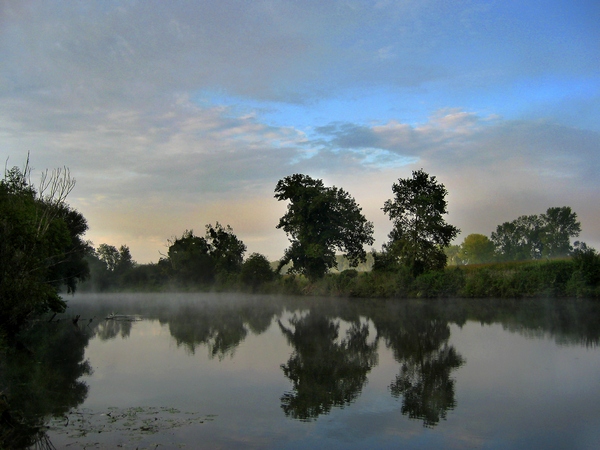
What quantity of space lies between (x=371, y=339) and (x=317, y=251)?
36.8 m

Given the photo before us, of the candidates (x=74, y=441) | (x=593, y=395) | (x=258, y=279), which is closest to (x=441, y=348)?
(x=593, y=395)

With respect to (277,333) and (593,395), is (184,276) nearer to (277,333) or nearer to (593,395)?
(277,333)

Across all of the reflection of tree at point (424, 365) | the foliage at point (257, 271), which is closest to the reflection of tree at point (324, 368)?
the reflection of tree at point (424, 365)

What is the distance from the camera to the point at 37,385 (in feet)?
44.5

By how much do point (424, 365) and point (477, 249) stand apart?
11081 cm

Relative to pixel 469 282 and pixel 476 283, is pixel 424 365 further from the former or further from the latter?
pixel 469 282

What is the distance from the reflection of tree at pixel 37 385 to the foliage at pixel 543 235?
89.4m

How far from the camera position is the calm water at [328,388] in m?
9.19

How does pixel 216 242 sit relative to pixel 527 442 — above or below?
above

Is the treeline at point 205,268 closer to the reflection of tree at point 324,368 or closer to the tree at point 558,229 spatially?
the reflection of tree at point 324,368

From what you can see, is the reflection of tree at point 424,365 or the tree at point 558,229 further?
the tree at point 558,229

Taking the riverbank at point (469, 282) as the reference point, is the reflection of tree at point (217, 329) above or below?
below

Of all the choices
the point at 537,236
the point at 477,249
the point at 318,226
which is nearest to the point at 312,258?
the point at 318,226

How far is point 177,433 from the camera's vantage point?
368 inches
